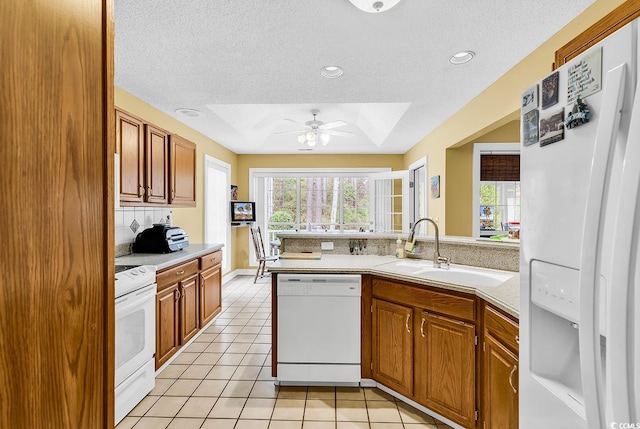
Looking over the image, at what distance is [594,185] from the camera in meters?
0.64

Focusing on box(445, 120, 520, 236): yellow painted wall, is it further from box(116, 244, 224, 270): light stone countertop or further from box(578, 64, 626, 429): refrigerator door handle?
box(578, 64, 626, 429): refrigerator door handle

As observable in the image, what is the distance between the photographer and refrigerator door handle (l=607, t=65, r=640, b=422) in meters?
0.55

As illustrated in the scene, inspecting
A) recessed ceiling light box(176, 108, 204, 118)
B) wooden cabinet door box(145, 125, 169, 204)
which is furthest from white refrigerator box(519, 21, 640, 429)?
recessed ceiling light box(176, 108, 204, 118)

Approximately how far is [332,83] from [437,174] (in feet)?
7.07

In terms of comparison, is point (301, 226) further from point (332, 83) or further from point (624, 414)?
point (624, 414)

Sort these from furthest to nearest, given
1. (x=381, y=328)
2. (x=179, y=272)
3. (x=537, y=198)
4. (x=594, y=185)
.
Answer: (x=179, y=272) → (x=381, y=328) → (x=537, y=198) → (x=594, y=185)

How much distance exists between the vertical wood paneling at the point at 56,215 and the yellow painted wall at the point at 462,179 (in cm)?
372

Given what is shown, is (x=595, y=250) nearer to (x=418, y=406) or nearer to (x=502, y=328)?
(x=502, y=328)

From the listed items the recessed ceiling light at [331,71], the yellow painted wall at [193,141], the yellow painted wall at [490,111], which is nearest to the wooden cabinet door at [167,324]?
the yellow painted wall at [193,141]

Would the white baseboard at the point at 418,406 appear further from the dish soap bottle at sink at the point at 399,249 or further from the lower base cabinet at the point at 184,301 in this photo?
the lower base cabinet at the point at 184,301

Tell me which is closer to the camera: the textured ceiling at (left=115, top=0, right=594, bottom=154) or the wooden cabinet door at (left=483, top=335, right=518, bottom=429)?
the wooden cabinet door at (left=483, top=335, right=518, bottom=429)

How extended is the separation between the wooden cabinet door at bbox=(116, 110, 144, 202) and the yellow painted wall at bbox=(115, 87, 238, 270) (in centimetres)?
45

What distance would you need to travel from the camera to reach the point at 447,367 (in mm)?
1828

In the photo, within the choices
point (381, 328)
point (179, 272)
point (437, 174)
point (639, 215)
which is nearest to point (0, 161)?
point (639, 215)
